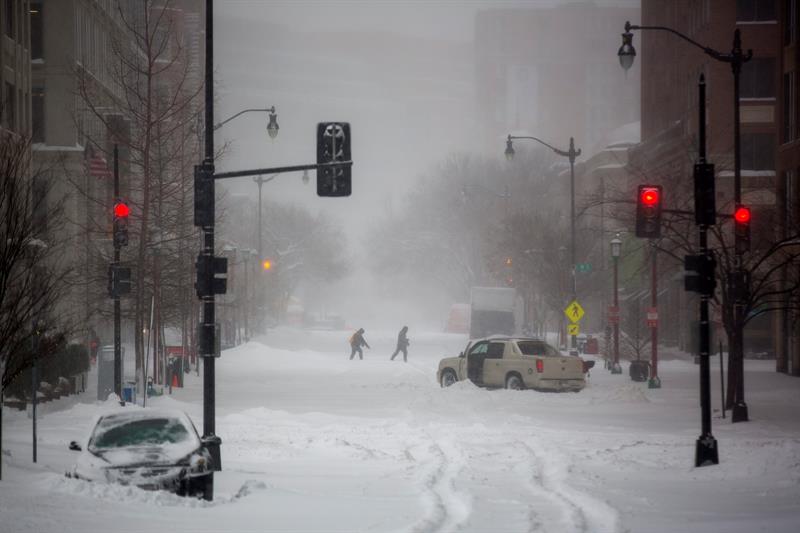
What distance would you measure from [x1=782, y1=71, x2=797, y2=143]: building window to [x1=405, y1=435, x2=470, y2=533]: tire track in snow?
2513 cm

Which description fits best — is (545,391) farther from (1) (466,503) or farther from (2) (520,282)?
(2) (520,282)

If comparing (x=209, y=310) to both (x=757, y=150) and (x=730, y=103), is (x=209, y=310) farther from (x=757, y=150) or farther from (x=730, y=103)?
(x=730, y=103)

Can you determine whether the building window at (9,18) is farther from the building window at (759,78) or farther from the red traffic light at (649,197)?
the building window at (759,78)

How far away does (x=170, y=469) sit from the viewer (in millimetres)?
14617

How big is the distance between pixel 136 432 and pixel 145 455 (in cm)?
64

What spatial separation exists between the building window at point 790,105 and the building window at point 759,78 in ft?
46.2

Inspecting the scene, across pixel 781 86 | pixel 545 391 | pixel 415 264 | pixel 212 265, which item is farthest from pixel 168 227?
pixel 415 264

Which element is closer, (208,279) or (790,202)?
(208,279)

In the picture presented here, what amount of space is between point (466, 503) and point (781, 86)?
3212 centimetres

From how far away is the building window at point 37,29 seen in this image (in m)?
58.9

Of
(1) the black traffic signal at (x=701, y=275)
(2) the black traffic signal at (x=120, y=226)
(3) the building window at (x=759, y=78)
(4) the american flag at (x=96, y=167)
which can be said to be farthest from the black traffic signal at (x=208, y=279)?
(3) the building window at (x=759, y=78)

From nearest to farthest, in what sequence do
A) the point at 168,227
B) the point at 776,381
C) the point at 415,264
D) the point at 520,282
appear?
the point at 168,227 < the point at 776,381 < the point at 520,282 < the point at 415,264

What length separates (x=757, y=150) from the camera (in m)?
56.7

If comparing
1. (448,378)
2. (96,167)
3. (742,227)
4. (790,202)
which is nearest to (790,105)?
(790,202)
